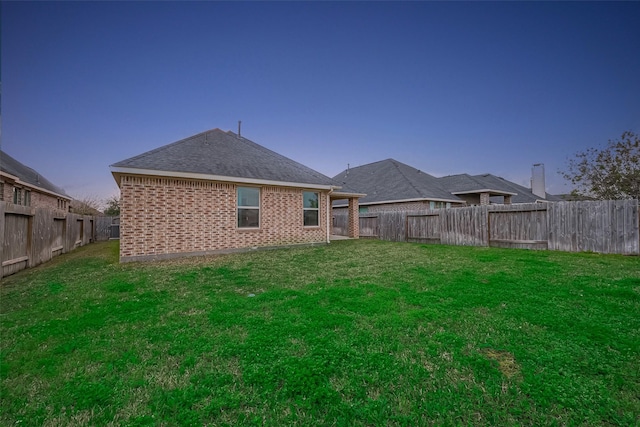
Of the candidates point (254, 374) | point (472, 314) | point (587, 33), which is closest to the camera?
point (254, 374)

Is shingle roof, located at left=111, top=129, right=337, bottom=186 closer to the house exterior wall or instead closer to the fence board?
the house exterior wall

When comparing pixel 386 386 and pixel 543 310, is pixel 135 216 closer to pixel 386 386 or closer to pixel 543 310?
pixel 386 386

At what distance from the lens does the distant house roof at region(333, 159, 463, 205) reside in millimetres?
20906

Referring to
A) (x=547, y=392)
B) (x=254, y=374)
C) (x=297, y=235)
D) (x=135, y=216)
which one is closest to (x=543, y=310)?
(x=547, y=392)

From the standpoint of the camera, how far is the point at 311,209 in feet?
42.4

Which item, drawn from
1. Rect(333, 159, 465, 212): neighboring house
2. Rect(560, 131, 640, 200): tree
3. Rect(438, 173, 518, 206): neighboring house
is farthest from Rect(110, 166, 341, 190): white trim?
Rect(560, 131, 640, 200): tree

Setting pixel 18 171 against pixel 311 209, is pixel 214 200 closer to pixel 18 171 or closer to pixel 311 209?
pixel 311 209

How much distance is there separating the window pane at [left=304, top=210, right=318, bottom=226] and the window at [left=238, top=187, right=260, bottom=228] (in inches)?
96.1

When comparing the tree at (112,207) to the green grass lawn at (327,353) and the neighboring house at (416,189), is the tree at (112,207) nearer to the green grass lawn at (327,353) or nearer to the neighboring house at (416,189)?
the neighboring house at (416,189)

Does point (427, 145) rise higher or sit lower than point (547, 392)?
higher

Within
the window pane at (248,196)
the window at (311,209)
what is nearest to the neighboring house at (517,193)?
the window at (311,209)

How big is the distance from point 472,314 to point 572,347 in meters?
1.09

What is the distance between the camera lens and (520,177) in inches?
1331

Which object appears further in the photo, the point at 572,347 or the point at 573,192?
the point at 573,192
